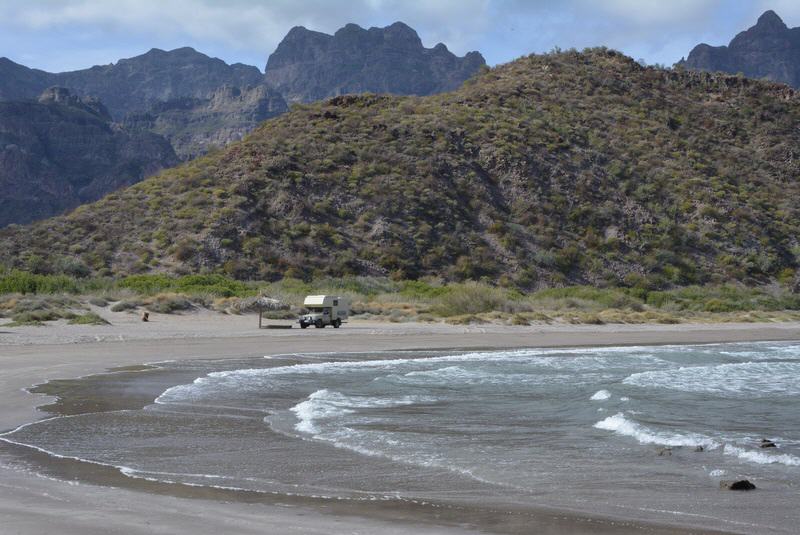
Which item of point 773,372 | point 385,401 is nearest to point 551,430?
point 385,401

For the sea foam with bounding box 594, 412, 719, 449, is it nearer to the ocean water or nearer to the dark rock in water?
the ocean water

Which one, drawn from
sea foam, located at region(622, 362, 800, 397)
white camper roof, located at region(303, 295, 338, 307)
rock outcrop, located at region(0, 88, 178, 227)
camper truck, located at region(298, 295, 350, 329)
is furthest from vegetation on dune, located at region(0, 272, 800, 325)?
rock outcrop, located at region(0, 88, 178, 227)

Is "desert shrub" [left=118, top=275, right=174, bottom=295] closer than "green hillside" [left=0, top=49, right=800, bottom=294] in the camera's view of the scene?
Yes

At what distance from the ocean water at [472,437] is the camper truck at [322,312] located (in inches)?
504

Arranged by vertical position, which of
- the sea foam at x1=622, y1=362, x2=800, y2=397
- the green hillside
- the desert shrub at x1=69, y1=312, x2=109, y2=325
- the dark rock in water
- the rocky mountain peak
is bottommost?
the dark rock in water

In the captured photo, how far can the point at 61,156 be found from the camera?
146m

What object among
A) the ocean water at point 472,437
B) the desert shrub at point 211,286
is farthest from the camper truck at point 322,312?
the ocean water at point 472,437

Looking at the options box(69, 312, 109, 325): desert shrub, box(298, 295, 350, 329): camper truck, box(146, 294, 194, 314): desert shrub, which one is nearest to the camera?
box(69, 312, 109, 325): desert shrub

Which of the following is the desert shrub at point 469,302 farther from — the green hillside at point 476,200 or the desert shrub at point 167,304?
the green hillside at point 476,200

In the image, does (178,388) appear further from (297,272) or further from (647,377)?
(297,272)

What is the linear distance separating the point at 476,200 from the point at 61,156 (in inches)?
4020

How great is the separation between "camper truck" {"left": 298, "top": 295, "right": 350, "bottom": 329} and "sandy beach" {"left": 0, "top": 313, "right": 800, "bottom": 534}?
1.08 meters

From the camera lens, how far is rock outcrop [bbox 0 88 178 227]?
132375 mm

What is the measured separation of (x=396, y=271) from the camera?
2196 inches
